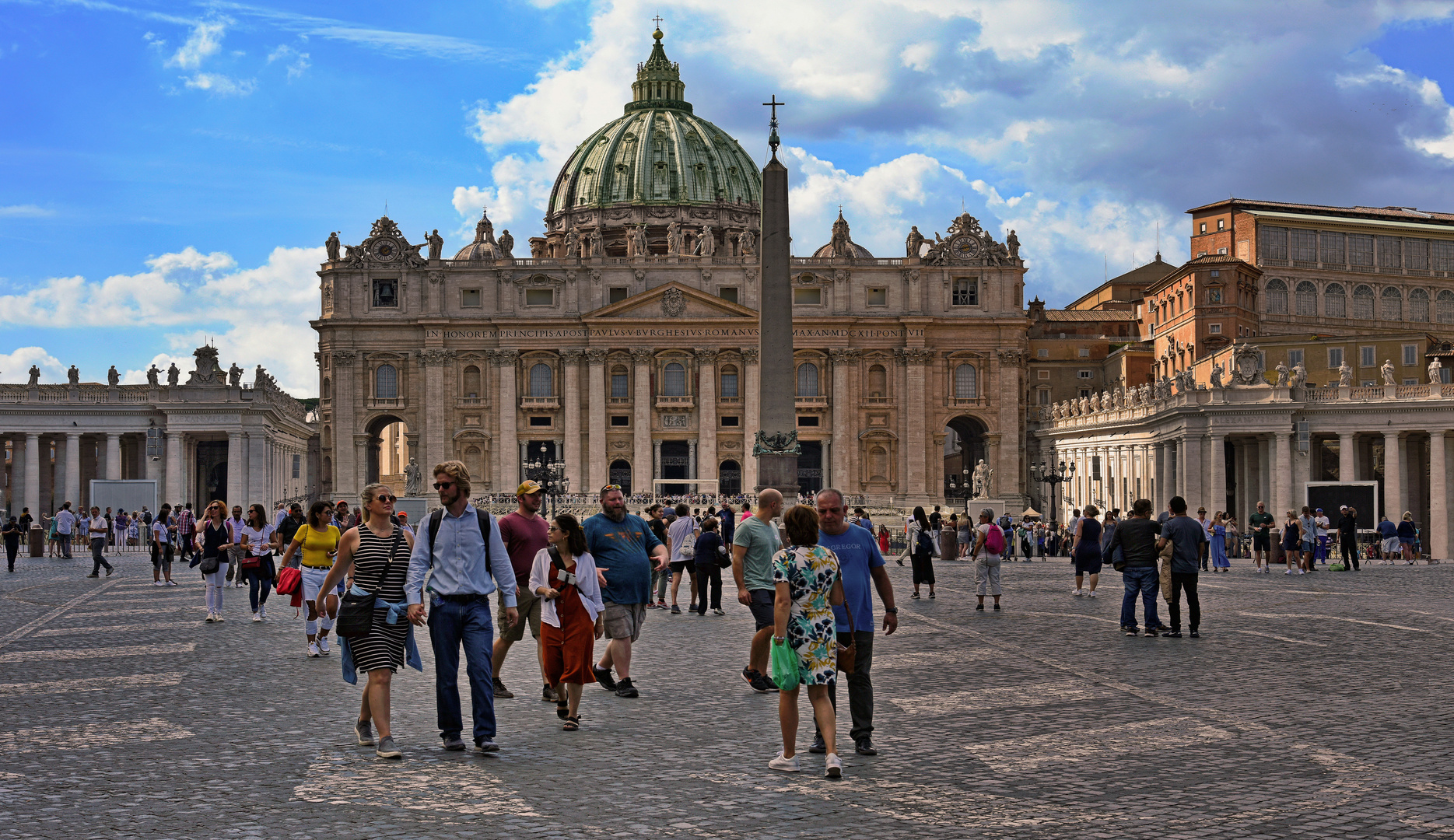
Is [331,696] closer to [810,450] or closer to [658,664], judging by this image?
[658,664]

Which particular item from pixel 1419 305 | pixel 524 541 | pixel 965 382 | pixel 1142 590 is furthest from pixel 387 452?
pixel 524 541

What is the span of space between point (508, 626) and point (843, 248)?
7563 centimetres

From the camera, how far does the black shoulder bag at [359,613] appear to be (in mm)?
10117

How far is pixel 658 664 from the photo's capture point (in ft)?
49.7

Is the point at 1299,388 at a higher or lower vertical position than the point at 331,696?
higher

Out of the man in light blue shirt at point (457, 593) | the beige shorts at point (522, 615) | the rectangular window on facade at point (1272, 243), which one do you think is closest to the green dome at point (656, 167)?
the rectangular window on facade at point (1272, 243)

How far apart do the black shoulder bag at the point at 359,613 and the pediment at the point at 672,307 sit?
71683 mm

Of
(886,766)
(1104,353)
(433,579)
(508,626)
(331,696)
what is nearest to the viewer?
(886,766)

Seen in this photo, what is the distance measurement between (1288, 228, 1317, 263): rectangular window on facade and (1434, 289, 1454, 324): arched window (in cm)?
714

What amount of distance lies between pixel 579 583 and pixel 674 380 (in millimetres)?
72101

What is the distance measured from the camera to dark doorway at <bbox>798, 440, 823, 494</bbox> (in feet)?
275

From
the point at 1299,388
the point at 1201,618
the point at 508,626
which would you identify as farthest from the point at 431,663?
the point at 1299,388

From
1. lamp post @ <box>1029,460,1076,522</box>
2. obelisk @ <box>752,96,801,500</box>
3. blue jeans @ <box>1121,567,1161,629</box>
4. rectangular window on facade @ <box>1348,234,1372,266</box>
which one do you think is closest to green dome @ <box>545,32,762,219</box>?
lamp post @ <box>1029,460,1076,522</box>

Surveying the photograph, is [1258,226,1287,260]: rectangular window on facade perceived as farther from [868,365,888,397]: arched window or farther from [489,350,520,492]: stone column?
[489,350,520,492]: stone column
